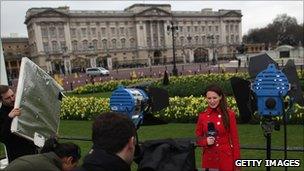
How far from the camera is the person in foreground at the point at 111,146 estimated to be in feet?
8.46

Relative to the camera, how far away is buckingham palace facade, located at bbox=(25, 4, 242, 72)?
87.4m

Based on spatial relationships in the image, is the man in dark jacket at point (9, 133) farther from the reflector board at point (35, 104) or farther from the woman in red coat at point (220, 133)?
the woman in red coat at point (220, 133)

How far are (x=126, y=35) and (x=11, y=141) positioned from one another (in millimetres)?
95029

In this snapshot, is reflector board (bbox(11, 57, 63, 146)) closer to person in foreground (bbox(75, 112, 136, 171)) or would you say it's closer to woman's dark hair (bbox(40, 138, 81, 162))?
woman's dark hair (bbox(40, 138, 81, 162))

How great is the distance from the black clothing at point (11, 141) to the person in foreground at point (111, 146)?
2.61 metres

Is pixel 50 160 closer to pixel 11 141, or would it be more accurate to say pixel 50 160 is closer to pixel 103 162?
pixel 103 162

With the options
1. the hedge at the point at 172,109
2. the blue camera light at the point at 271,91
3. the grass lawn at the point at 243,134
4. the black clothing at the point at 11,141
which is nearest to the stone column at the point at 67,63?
the hedge at the point at 172,109

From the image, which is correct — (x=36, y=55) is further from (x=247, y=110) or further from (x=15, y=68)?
(x=247, y=110)

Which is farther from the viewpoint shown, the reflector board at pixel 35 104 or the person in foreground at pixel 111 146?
the reflector board at pixel 35 104

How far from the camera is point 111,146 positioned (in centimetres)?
262

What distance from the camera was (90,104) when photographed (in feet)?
49.1

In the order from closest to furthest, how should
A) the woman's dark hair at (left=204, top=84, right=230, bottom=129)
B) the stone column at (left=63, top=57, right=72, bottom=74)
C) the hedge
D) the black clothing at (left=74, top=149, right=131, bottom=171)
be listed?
the black clothing at (left=74, top=149, right=131, bottom=171), the woman's dark hair at (left=204, top=84, right=230, bottom=129), the hedge, the stone column at (left=63, top=57, right=72, bottom=74)

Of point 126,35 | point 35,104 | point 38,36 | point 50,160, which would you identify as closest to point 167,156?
point 50,160

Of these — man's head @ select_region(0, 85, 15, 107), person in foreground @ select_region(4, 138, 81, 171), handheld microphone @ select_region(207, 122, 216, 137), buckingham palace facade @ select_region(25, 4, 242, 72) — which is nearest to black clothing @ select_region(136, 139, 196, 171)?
person in foreground @ select_region(4, 138, 81, 171)
